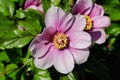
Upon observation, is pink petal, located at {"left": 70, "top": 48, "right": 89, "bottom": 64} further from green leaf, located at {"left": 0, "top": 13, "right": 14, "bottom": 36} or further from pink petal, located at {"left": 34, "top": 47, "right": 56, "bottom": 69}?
green leaf, located at {"left": 0, "top": 13, "right": 14, "bottom": 36}

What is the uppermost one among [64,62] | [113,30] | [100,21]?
[100,21]

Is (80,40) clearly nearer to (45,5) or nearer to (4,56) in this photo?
(45,5)

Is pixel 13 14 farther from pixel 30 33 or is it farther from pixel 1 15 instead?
pixel 30 33

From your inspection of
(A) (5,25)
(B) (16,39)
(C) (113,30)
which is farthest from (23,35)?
(C) (113,30)

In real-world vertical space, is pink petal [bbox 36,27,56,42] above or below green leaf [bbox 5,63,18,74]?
above

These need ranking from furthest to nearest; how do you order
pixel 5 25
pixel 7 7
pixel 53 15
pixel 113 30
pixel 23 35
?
pixel 113 30, pixel 7 7, pixel 5 25, pixel 23 35, pixel 53 15

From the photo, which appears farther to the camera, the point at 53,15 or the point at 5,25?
the point at 5,25

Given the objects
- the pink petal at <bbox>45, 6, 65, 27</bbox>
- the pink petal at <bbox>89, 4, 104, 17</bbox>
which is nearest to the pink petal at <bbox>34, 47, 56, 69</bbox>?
the pink petal at <bbox>45, 6, 65, 27</bbox>
